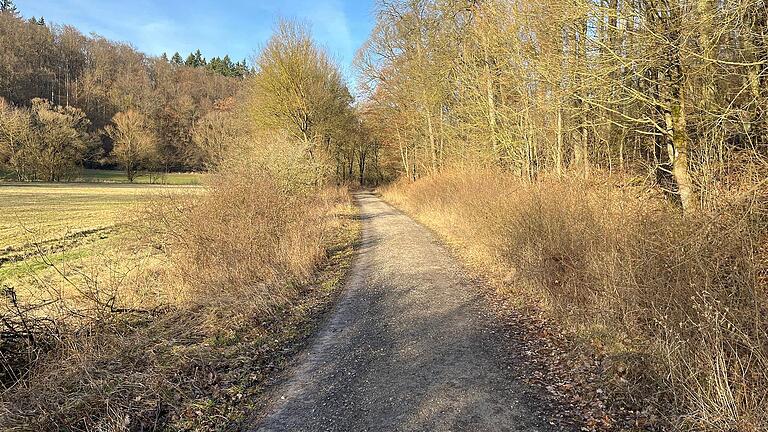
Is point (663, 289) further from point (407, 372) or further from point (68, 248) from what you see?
point (68, 248)

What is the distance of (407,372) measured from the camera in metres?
4.58

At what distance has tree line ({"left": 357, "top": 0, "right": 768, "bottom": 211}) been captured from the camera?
19.5 feet

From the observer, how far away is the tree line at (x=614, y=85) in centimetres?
595

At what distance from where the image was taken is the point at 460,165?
62.0 ft

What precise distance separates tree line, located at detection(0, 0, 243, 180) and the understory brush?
160 feet

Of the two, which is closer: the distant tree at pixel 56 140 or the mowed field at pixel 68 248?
the mowed field at pixel 68 248

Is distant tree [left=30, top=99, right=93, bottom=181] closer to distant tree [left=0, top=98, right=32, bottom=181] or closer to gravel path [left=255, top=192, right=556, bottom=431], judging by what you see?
distant tree [left=0, top=98, right=32, bottom=181]

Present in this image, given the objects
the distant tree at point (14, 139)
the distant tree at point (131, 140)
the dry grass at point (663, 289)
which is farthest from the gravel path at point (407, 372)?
the distant tree at point (131, 140)

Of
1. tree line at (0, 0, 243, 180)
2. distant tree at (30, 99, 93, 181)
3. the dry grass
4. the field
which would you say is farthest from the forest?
the field

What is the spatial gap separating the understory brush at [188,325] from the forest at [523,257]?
0.03 meters

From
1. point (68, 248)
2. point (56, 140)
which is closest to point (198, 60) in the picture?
point (56, 140)

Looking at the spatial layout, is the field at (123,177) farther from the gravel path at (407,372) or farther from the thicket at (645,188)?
the gravel path at (407,372)

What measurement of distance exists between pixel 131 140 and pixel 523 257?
7036 cm

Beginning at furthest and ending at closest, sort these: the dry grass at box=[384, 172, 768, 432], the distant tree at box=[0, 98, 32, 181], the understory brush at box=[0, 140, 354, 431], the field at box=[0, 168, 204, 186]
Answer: the field at box=[0, 168, 204, 186] → the distant tree at box=[0, 98, 32, 181] → the understory brush at box=[0, 140, 354, 431] → the dry grass at box=[384, 172, 768, 432]
